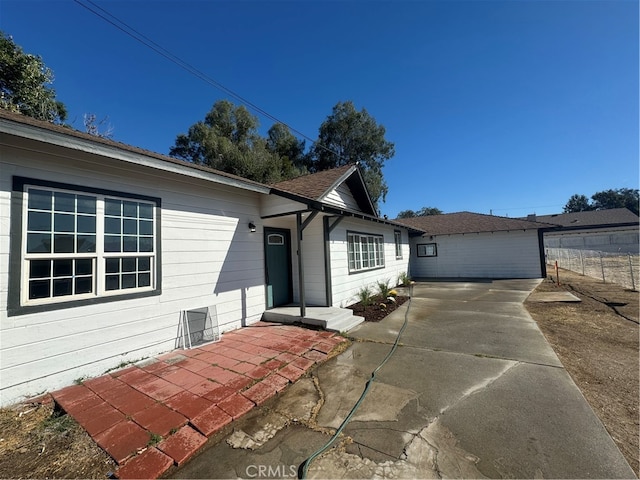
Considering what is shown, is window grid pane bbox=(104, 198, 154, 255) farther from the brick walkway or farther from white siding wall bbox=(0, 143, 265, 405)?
the brick walkway

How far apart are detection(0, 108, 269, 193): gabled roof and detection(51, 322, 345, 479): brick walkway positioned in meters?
3.05

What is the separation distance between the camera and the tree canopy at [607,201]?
5766cm

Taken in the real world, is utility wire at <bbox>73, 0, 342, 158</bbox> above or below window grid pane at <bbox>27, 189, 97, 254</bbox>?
above

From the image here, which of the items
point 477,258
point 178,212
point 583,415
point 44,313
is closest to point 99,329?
point 44,313

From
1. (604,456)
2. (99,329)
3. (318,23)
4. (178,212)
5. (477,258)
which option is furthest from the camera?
(477,258)

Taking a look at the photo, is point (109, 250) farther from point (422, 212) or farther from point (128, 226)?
point (422, 212)

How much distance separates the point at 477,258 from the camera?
14922mm

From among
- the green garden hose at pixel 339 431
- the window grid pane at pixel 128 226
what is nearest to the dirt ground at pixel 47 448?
the green garden hose at pixel 339 431

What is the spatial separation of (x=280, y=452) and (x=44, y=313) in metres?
3.43

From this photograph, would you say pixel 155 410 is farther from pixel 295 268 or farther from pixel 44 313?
pixel 295 268

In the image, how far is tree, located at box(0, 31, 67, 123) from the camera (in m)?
10.2

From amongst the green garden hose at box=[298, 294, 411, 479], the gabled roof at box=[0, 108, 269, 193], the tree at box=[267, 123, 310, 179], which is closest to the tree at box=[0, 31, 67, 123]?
the gabled roof at box=[0, 108, 269, 193]

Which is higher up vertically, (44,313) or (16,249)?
(16,249)

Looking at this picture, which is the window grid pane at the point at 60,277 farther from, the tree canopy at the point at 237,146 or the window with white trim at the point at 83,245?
the tree canopy at the point at 237,146
